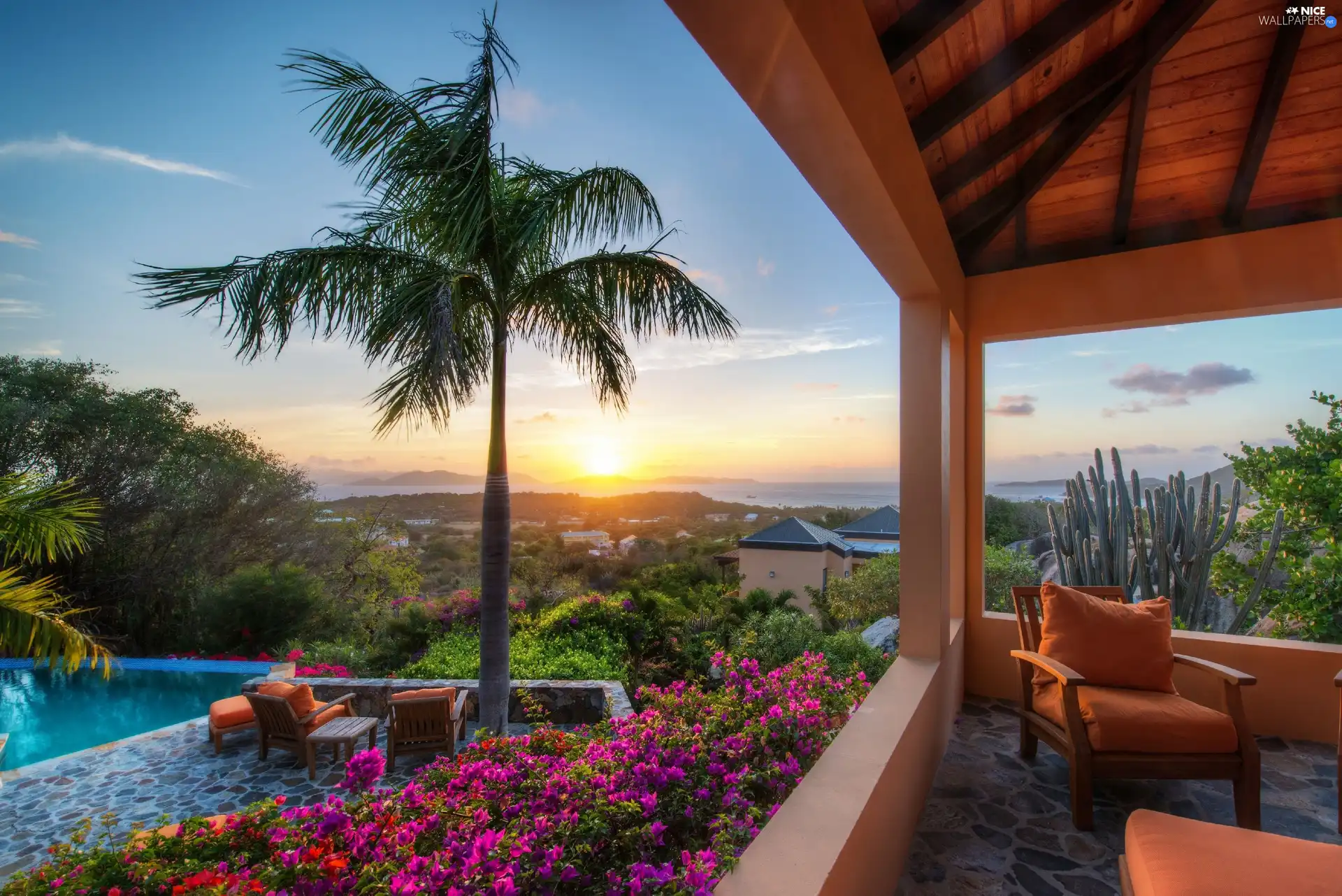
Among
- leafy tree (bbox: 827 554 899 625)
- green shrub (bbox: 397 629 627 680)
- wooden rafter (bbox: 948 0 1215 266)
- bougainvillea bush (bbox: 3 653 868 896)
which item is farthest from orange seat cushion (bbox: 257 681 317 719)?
wooden rafter (bbox: 948 0 1215 266)

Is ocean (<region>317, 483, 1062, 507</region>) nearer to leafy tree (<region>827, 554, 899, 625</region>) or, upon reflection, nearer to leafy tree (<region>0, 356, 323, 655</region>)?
leafy tree (<region>0, 356, 323, 655</region>)

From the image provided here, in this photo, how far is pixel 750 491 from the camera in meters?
15.2

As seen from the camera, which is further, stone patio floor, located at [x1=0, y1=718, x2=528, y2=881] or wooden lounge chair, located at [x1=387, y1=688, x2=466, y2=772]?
wooden lounge chair, located at [x1=387, y1=688, x2=466, y2=772]

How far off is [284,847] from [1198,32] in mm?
4338

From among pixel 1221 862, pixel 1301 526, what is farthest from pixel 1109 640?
pixel 1301 526

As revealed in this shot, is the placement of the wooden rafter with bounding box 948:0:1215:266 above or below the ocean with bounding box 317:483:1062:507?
above

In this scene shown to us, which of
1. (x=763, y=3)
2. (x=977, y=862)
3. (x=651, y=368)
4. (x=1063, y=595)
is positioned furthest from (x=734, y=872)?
(x=651, y=368)

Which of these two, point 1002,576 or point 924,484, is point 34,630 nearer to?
point 924,484

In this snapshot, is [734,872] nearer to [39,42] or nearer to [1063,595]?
[1063,595]

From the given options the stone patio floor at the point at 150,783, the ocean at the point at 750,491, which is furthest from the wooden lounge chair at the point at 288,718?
the ocean at the point at 750,491

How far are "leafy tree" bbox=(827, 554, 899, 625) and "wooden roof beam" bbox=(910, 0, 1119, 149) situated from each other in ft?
17.9

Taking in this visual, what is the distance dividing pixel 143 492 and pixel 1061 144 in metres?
14.3

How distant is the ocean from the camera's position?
41.5ft

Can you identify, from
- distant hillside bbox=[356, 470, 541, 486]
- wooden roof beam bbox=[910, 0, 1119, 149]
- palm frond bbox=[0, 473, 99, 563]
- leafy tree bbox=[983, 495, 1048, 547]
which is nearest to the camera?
wooden roof beam bbox=[910, 0, 1119, 149]
